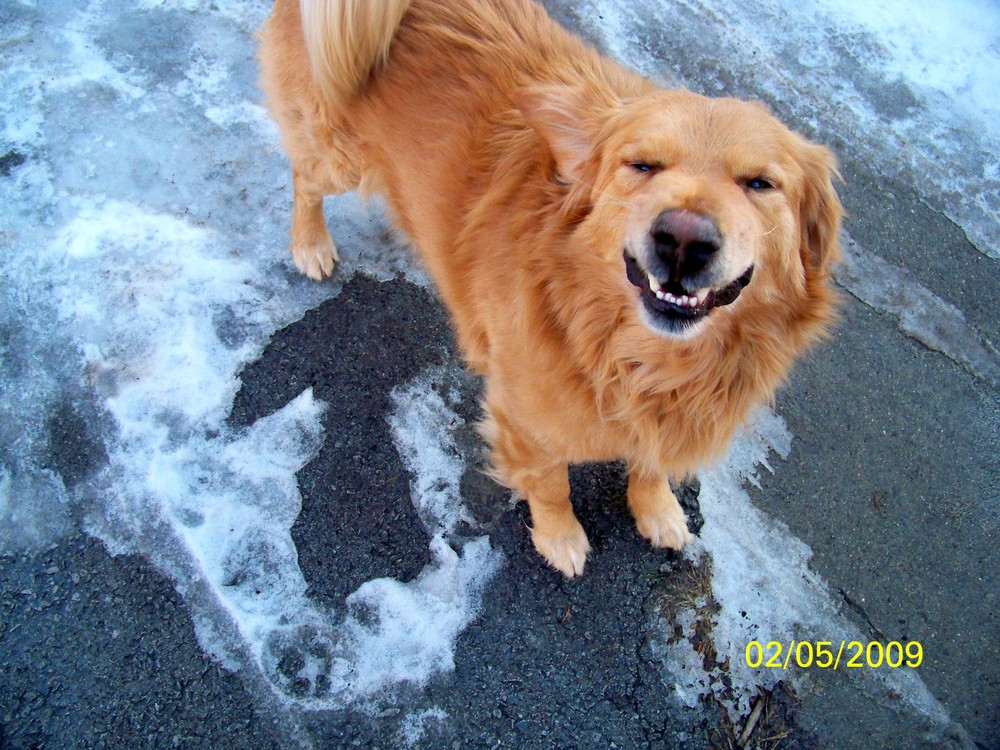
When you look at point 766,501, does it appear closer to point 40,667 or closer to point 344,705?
point 344,705

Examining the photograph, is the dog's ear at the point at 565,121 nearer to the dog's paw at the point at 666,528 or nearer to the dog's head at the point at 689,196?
the dog's head at the point at 689,196

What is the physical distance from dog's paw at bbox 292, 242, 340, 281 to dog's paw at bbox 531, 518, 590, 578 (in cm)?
160

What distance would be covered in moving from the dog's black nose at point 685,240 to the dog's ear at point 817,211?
0.56 meters

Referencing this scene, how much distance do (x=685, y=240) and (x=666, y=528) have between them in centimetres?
145

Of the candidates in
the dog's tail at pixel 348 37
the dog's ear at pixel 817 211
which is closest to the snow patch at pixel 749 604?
the dog's ear at pixel 817 211

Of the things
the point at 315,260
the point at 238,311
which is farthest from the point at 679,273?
the point at 238,311

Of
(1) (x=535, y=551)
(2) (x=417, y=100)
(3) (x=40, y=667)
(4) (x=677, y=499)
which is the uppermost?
(2) (x=417, y=100)

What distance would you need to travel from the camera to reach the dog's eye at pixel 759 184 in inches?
67.7

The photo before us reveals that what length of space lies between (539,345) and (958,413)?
7.76 feet

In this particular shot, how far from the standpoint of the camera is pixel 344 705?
2252 mm

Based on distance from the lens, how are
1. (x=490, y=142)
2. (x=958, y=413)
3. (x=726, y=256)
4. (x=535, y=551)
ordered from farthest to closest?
(x=958, y=413) → (x=535, y=551) → (x=490, y=142) → (x=726, y=256)

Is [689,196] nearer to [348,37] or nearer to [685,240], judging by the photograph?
[685,240]

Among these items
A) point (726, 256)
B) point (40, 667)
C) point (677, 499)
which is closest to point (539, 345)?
point (726, 256)
